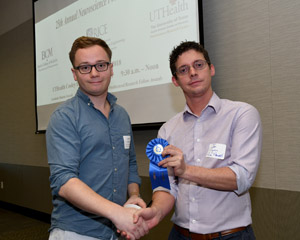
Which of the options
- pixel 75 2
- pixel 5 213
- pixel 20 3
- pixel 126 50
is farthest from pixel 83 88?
pixel 5 213

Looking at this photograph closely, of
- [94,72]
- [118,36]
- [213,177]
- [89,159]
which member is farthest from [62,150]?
[118,36]

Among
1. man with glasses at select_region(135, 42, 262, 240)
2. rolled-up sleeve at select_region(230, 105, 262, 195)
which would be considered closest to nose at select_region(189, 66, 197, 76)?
man with glasses at select_region(135, 42, 262, 240)

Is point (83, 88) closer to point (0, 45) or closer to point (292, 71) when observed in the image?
point (292, 71)

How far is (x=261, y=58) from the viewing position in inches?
85.7

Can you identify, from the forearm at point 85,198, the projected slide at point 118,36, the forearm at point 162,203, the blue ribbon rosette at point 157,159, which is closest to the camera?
the forearm at point 85,198

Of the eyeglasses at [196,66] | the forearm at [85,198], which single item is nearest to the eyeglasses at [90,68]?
the eyeglasses at [196,66]

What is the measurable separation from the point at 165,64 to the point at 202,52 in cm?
118

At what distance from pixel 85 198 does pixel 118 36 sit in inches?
90.6

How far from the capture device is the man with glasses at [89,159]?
49.8 inches

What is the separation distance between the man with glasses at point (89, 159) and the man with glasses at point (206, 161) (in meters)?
0.17

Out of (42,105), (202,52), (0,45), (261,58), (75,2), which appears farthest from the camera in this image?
(0,45)

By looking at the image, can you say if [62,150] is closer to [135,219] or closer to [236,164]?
[135,219]

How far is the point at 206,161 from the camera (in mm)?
1437

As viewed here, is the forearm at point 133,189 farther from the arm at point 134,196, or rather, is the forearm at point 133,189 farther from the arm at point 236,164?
the arm at point 236,164
